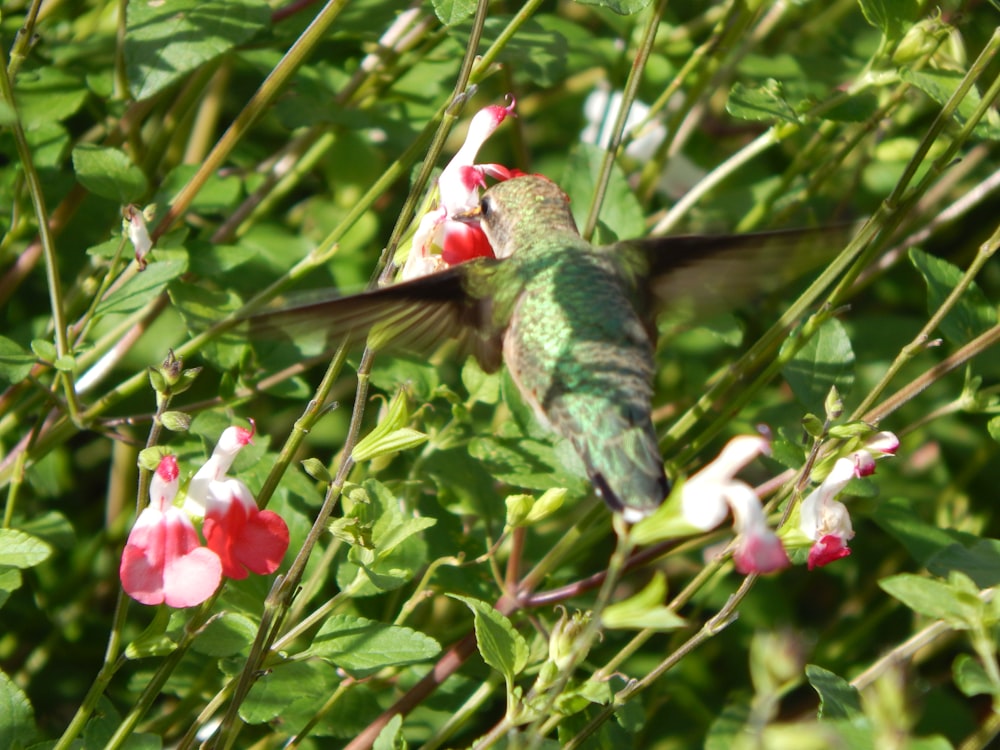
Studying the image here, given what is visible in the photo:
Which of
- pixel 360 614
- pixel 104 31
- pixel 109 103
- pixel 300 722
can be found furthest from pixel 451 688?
pixel 104 31

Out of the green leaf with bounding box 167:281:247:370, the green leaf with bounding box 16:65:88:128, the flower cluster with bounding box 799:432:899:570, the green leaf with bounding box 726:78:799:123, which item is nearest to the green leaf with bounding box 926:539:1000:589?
the flower cluster with bounding box 799:432:899:570

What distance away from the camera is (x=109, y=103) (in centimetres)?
178

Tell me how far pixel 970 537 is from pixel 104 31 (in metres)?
1.69

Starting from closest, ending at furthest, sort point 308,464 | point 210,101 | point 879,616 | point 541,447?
point 308,464 → point 541,447 → point 879,616 → point 210,101

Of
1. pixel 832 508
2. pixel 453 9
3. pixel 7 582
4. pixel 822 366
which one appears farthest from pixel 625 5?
pixel 7 582

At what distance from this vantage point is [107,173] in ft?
5.25

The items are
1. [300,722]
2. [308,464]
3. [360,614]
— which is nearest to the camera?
[308,464]

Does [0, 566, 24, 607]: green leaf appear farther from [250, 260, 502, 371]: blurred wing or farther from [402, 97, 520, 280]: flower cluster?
[402, 97, 520, 280]: flower cluster

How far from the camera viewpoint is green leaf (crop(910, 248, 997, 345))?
157 cm

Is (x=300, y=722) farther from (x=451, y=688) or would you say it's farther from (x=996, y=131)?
(x=996, y=131)

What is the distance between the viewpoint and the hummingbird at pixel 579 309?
46.6 inches

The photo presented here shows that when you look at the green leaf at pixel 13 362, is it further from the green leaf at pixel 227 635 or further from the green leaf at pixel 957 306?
the green leaf at pixel 957 306

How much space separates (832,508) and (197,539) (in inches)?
28.2

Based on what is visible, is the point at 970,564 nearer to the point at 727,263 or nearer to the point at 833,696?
the point at 833,696
